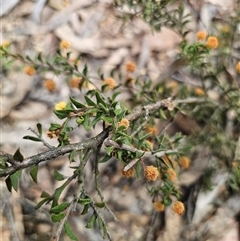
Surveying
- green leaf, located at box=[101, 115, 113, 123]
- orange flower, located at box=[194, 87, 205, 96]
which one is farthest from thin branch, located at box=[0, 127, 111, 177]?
orange flower, located at box=[194, 87, 205, 96]

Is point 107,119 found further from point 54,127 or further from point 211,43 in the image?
point 211,43

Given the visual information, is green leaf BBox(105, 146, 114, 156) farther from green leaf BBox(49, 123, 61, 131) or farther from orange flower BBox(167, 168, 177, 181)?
orange flower BBox(167, 168, 177, 181)

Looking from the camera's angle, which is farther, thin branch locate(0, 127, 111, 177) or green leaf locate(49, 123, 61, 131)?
green leaf locate(49, 123, 61, 131)

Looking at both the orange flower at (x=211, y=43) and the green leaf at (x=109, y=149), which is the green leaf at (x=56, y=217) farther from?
the orange flower at (x=211, y=43)

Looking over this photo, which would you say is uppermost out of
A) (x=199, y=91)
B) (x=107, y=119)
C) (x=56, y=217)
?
(x=107, y=119)

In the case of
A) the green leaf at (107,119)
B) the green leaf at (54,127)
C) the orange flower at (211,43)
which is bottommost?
the orange flower at (211,43)

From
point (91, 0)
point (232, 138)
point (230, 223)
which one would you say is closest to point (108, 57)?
point (91, 0)

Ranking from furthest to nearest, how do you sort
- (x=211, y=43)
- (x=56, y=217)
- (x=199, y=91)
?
(x=199, y=91) < (x=211, y=43) < (x=56, y=217)

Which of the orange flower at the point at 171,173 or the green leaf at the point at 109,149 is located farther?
the orange flower at the point at 171,173

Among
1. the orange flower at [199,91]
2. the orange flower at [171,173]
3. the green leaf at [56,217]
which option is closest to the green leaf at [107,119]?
the green leaf at [56,217]

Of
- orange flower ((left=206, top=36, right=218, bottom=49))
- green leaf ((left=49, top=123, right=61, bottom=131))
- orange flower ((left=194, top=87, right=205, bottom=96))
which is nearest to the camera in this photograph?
green leaf ((left=49, top=123, right=61, bottom=131))

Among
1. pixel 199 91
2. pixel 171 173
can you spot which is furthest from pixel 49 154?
pixel 199 91
